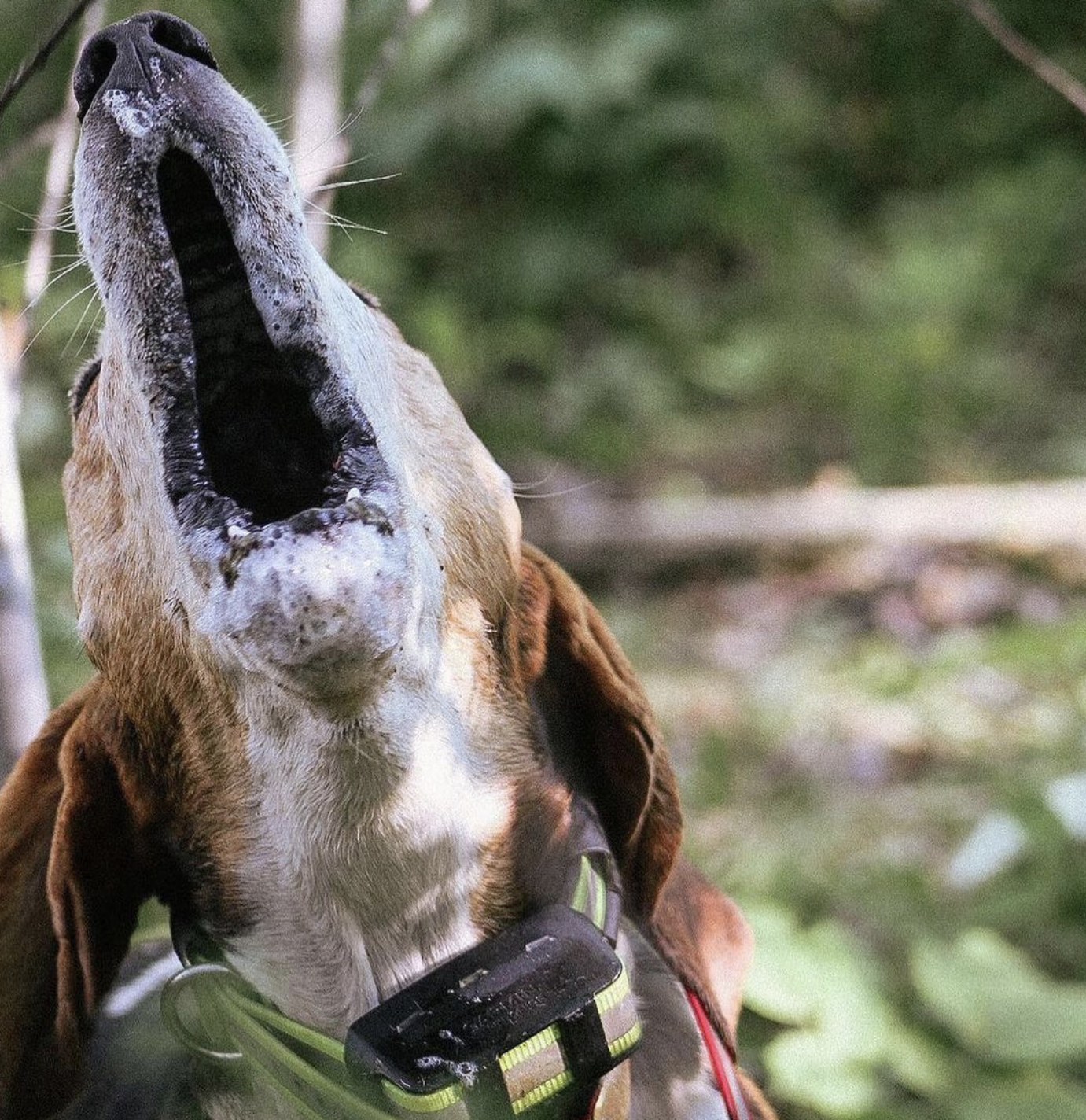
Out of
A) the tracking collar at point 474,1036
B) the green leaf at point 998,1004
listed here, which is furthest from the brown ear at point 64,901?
the green leaf at point 998,1004

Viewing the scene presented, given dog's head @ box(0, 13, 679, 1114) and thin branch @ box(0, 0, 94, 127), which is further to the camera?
dog's head @ box(0, 13, 679, 1114)

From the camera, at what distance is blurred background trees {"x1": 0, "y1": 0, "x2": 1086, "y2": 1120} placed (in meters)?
3.42

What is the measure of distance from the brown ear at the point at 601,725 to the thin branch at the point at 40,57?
3.19ft

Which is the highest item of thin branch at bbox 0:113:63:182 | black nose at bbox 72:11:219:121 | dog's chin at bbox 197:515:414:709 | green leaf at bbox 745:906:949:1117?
black nose at bbox 72:11:219:121

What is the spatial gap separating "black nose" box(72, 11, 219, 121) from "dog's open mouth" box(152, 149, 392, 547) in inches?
4.2

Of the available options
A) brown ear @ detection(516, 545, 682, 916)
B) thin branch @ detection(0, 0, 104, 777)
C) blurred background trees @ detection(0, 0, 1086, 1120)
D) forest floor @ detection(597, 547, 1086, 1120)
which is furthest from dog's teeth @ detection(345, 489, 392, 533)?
forest floor @ detection(597, 547, 1086, 1120)

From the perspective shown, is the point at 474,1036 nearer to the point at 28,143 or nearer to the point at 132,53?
the point at 132,53

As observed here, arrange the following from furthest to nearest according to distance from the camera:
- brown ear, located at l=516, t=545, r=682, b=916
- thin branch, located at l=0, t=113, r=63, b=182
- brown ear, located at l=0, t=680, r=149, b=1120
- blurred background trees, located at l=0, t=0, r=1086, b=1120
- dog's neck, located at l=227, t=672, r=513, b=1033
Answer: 1. blurred background trees, located at l=0, t=0, r=1086, b=1120
2. thin branch, located at l=0, t=113, r=63, b=182
3. brown ear, located at l=516, t=545, r=682, b=916
4. brown ear, located at l=0, t=680, r=149, b=1120
5. dog's neck, located at l=227, t=672, r=513, b=1033

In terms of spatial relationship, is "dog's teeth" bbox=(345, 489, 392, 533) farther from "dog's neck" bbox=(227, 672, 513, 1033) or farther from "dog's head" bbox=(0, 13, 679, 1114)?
"dog's neck" bbox=(227, 672, 513, 1033)

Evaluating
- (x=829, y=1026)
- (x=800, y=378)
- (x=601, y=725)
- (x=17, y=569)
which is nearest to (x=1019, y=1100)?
(x=829, y=1026)

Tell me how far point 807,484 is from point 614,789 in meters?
4.33

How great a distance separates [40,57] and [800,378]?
5.89 meters

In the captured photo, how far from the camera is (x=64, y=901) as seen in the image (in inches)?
77.2

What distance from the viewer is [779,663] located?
5.18 m
